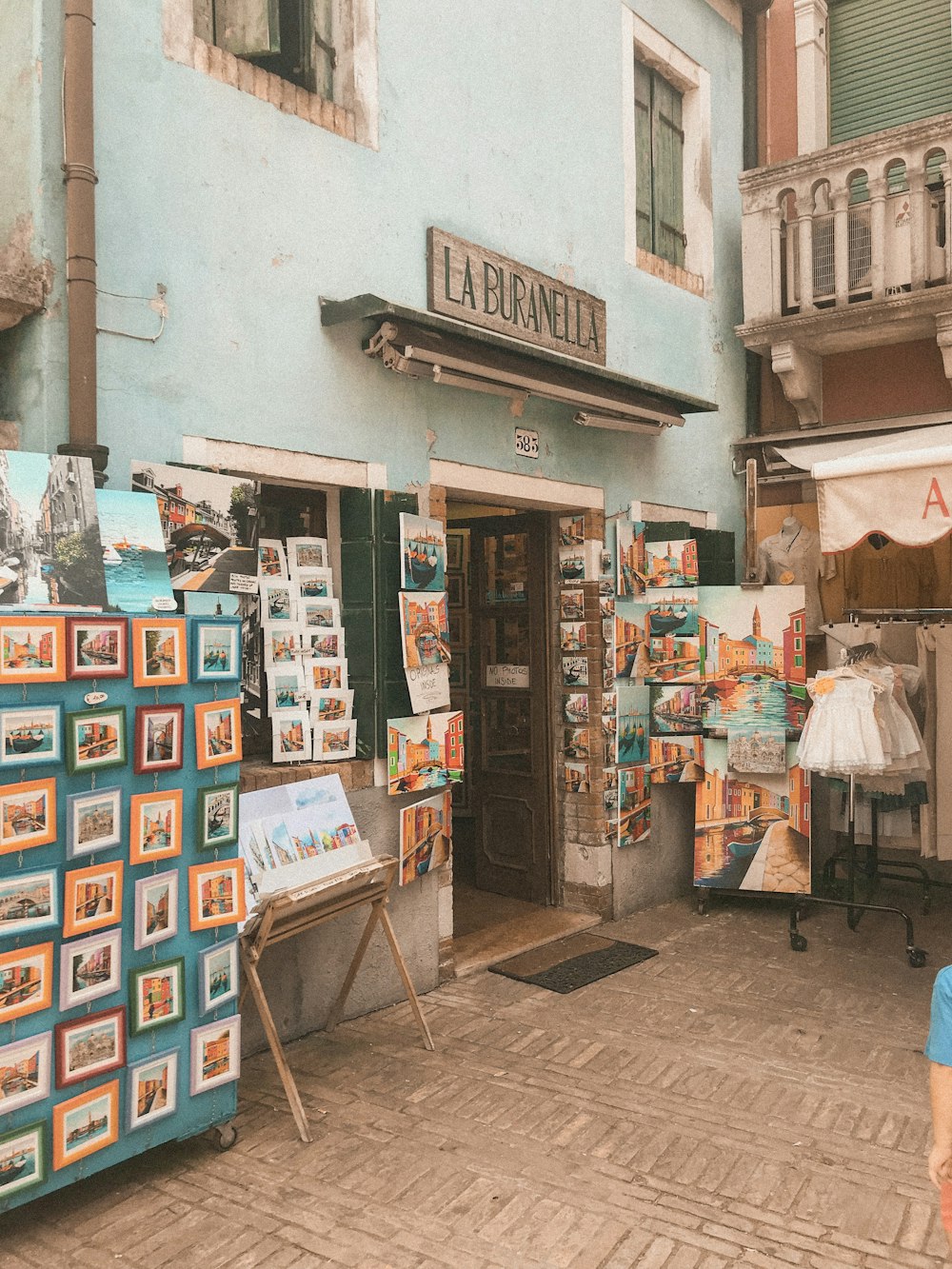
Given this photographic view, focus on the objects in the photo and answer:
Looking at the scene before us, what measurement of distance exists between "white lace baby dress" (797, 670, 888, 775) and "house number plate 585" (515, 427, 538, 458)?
2218 mm

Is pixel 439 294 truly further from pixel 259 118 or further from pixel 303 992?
pixel 303 992

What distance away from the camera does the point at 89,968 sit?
3.32m

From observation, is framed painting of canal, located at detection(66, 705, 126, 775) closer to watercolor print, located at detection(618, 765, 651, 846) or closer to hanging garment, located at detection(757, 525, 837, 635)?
watercolor print, located at detection(618, 765, 651, 846)

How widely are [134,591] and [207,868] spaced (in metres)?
1.04

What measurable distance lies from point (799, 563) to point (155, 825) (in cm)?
584

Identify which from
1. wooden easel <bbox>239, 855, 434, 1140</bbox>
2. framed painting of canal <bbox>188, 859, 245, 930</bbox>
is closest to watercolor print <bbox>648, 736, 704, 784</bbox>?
wooden easel <bbox>239, 855, 434, 1140</bbox>

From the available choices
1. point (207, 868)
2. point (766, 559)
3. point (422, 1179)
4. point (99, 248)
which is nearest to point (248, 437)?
point (99, 248)

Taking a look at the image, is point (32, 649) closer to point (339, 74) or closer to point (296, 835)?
point (296, 835)

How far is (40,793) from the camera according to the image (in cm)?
319

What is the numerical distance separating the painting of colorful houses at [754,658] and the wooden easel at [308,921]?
127 inches

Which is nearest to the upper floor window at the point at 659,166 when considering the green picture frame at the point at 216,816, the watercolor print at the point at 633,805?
the watercolor print at the point at 633,805

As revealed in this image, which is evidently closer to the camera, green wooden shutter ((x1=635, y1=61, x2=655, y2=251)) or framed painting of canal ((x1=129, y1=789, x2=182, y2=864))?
framed painting of canal ((x1=129, y1=789, x2=182, y2=864))

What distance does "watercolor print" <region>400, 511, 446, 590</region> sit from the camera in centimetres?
527

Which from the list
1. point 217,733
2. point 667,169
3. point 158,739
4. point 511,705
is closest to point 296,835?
point 217,733
